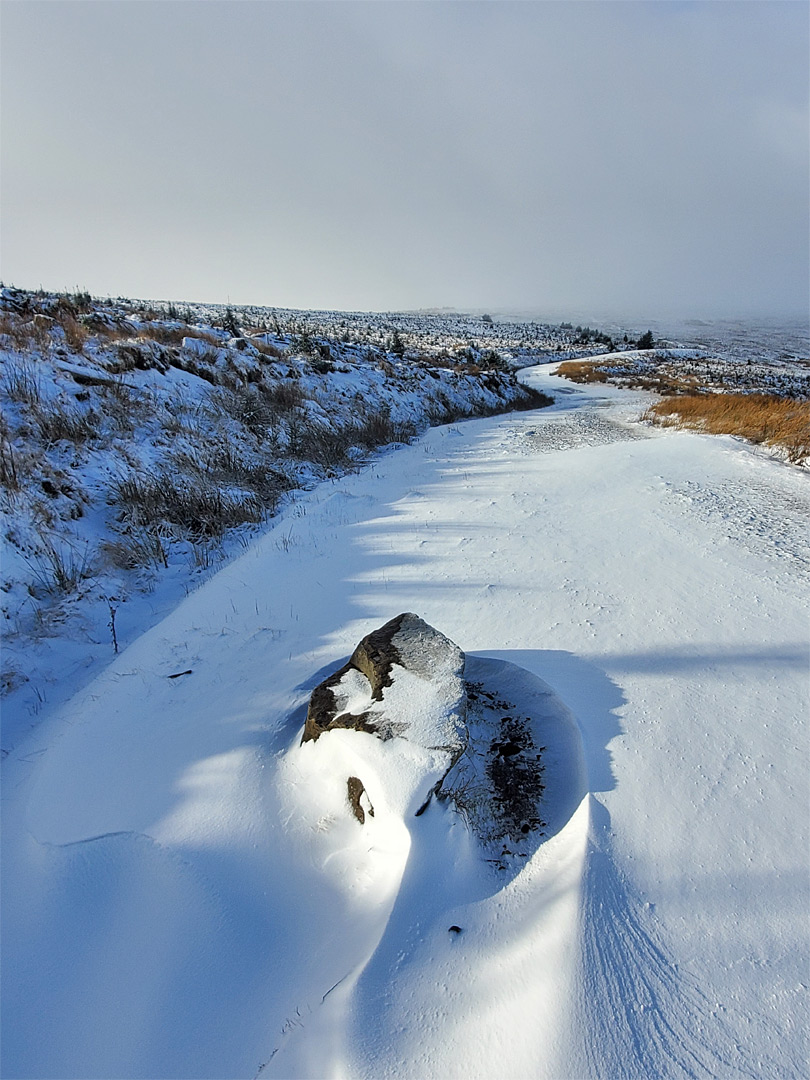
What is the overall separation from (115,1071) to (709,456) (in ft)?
24.8

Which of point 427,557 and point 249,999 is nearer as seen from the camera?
point 249,999

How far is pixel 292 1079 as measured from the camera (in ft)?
3.64

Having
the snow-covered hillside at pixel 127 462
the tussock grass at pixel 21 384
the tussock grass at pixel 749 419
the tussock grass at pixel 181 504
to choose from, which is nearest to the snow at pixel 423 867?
the snow-covered hillside at pixel 127 462

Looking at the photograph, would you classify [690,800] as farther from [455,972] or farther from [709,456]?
[709,456]

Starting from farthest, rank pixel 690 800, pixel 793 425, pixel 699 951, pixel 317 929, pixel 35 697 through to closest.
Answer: pixel 793 425 → pixel 35 697 → pixel 690 800 → pixel 317 929 → pixel 699 951

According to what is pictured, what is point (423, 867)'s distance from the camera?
4.79 ft

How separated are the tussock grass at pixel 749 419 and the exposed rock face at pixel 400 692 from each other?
276 inches

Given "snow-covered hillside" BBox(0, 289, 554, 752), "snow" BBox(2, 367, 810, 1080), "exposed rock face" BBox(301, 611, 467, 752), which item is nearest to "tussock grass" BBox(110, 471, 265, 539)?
→ "snow-covered hillside" BBox(0, 289, 554, 752)

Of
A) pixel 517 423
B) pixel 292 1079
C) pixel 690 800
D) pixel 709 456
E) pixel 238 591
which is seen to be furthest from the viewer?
pixel 517 423

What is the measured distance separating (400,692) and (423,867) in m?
0.63

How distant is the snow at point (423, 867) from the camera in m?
1.15

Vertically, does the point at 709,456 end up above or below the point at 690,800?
above

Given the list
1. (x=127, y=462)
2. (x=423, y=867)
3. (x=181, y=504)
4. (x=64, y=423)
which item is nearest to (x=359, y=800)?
(x=423, y=867)

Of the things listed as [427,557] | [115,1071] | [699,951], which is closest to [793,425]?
[427,557]
